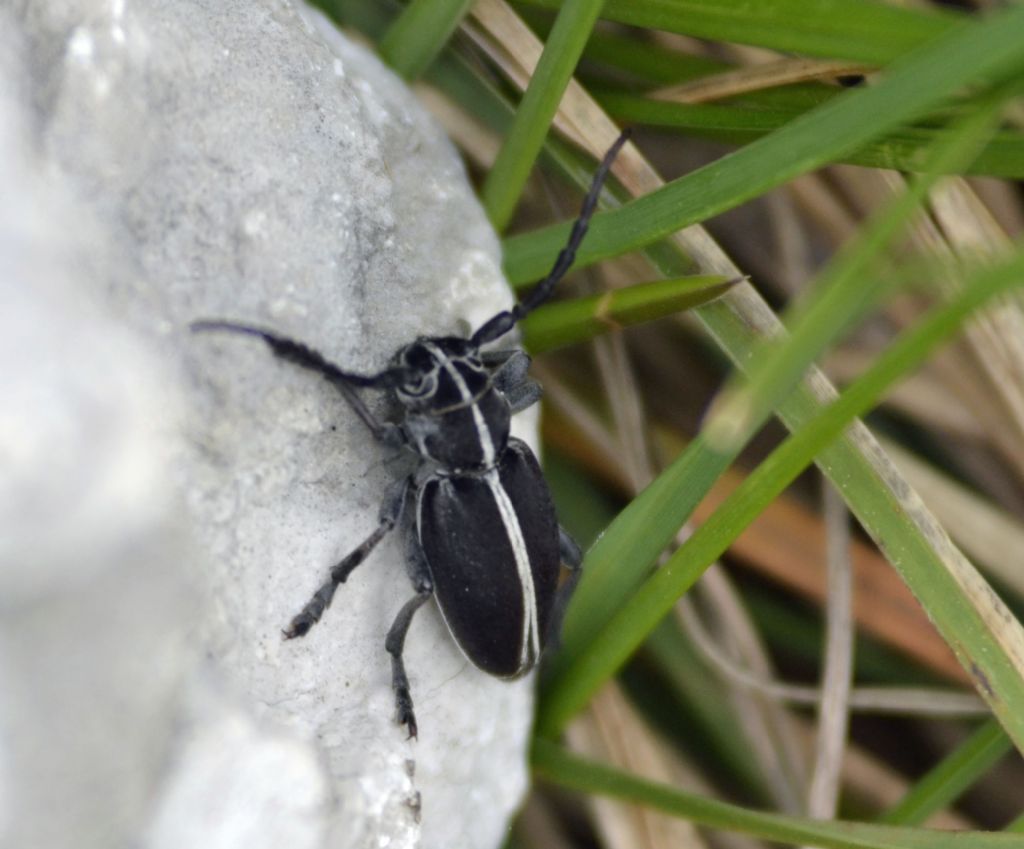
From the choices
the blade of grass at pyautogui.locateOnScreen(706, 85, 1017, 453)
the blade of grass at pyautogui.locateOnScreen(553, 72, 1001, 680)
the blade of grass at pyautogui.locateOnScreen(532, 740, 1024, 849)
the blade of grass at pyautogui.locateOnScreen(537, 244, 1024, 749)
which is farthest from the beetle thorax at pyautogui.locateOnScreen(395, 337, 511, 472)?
the blade of grass at pyautogui.locateOnScreen(532, 740, 1024, 849)

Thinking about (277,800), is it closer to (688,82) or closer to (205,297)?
(205,297)

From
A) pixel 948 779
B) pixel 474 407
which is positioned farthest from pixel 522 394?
pixel 948 779

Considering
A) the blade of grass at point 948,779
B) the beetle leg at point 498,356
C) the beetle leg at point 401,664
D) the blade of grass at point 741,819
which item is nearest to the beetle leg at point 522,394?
the beetle leg at point 498,356

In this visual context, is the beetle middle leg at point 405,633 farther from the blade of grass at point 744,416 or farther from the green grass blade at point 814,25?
the green grass blade at point 814,25

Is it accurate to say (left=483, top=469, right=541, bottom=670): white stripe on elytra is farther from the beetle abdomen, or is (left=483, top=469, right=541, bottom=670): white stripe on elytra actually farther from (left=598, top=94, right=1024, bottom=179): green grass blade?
(left=598, top=94, right=1024, bottom=179): green grass blade

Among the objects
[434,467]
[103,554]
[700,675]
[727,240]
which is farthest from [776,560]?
[103,554]

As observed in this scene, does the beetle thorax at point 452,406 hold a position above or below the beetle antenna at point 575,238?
below
